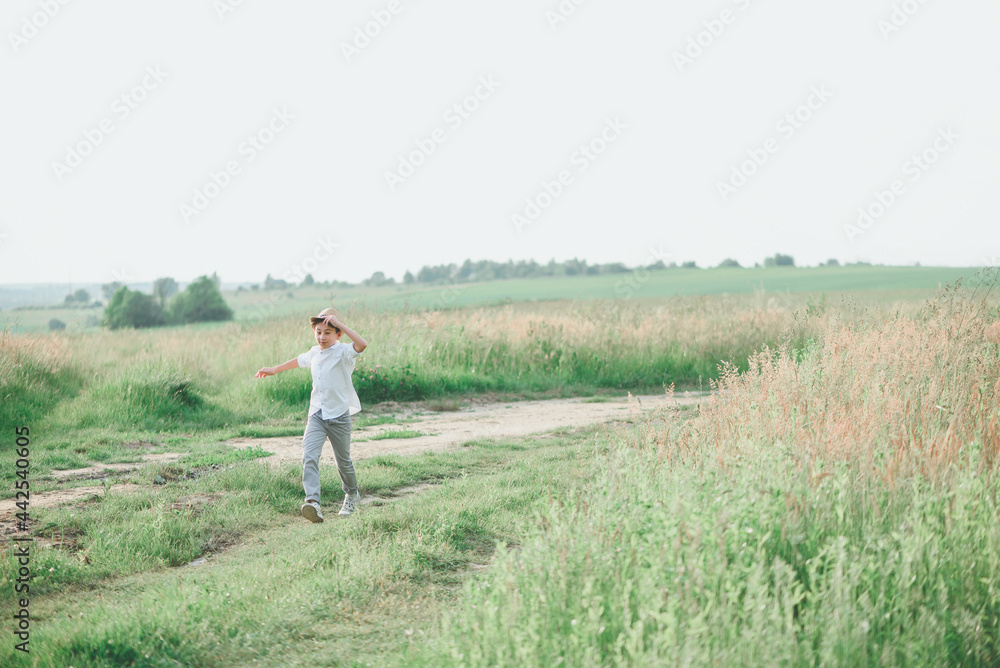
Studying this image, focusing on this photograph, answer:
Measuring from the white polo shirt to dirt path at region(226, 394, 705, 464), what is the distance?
1604 mm

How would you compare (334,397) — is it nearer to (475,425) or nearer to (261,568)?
(261,568)

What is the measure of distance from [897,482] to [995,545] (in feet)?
2.15

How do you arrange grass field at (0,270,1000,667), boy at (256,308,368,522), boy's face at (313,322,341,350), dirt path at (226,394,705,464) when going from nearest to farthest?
grass field at (0,270,1000,667) → boy at (256,308,368,522) → boy's face at (313,322,341,350) → dirt path at (226,394,705,464)

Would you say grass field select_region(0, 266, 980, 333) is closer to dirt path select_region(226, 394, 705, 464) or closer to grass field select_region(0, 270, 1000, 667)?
dirt path select_region(226, 394, 705, 464)

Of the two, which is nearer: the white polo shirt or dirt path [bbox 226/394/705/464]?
the white polo shirt

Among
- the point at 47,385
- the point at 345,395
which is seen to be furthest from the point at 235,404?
the point at 345,395

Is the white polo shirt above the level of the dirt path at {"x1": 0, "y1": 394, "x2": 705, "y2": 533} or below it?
above

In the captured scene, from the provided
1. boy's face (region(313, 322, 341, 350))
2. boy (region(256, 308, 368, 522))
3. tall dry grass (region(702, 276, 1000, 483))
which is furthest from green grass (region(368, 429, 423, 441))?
tall dry grass (region(702, 276, 1000, 483))

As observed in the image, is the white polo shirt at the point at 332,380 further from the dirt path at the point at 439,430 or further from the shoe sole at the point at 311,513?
the dirt path at the point at 439,430

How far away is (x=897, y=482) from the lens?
15.2 feet

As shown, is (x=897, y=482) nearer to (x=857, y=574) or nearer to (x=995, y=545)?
(x=995, y=545)

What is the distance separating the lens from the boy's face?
6.95m

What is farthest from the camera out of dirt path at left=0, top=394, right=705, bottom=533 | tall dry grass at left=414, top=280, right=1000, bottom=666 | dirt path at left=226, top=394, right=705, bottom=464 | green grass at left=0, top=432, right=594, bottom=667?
dirt path at left=226, top=394, right=705, bottom=464

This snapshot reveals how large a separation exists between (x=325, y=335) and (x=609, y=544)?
12.9 ft
